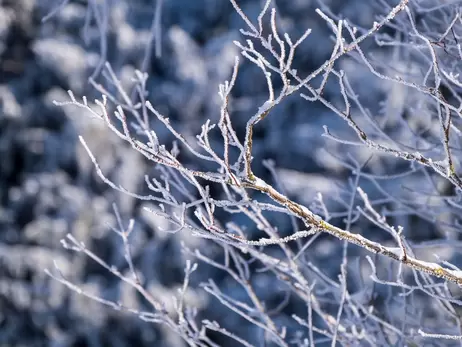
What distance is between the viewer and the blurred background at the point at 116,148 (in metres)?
6.80

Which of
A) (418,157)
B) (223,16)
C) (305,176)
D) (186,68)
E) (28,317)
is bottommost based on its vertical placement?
(28,317)

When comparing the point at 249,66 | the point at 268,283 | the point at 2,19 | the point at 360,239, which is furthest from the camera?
the point at 2,19

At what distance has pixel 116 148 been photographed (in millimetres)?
7387

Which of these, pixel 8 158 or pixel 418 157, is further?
pixel 8 158

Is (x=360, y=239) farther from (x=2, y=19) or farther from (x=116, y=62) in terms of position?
(x=2, y=19)

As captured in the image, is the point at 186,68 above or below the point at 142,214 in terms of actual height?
above

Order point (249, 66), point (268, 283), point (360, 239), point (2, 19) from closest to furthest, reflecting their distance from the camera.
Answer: point (360, 239)
point (268, 283)
point (249, 66)
point (2, 19)

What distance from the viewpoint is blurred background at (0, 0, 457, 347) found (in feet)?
22.3

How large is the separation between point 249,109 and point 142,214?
1.53 m

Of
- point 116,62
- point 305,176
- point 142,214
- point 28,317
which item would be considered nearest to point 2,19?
point 116,62

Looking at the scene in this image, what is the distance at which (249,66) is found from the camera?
285 inches

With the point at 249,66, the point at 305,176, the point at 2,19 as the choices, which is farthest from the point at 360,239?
the point at 2,19

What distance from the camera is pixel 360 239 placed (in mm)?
1207

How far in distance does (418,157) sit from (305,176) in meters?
5.53
